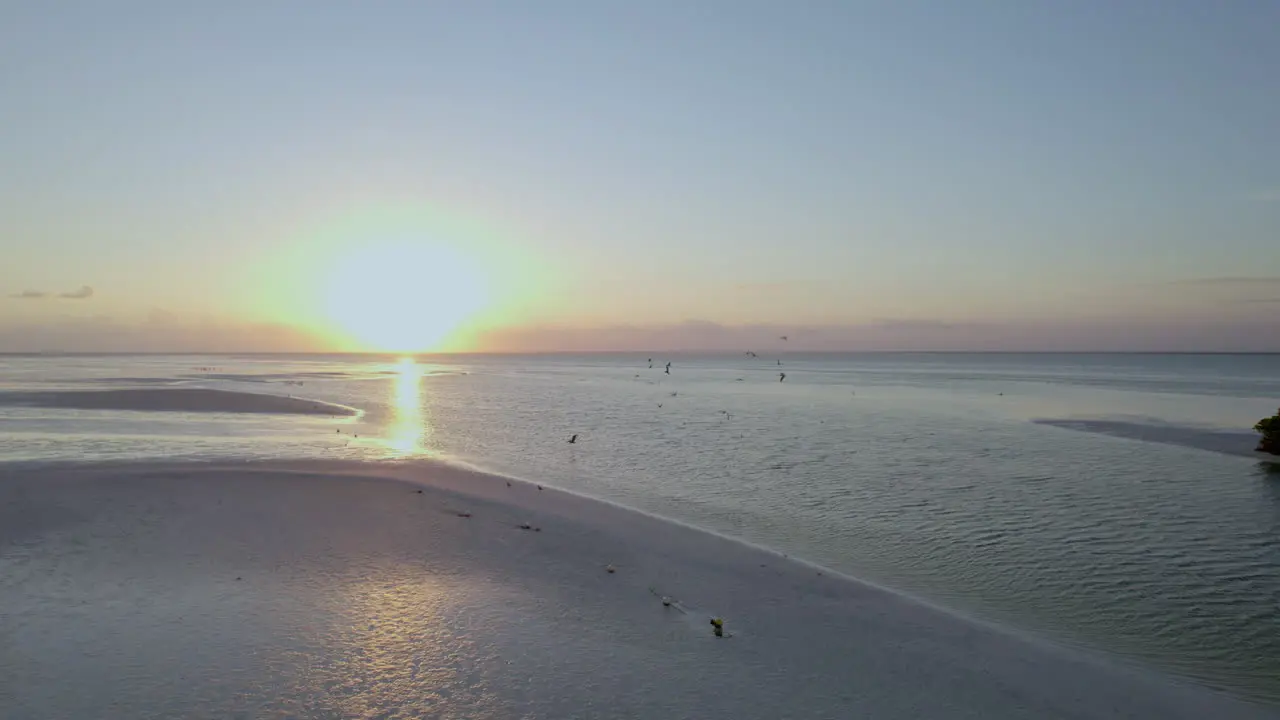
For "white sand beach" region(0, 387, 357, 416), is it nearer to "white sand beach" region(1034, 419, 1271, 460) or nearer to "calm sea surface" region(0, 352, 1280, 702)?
"calm sea surface" region(0, 352, 1280, 702)

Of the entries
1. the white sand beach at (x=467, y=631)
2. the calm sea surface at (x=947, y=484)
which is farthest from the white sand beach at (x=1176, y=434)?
the white sand beach at (x=467, y=631)

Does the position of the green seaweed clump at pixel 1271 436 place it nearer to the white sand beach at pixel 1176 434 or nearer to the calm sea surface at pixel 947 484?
the white sand beach at pixel 1176 434

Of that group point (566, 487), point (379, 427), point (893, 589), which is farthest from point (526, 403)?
point (893, 589)

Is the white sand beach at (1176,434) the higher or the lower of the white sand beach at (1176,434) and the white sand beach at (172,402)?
the lower

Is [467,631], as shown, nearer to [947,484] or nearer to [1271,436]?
[947,484]

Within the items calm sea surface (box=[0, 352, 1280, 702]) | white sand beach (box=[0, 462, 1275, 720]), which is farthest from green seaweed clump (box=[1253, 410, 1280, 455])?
white sand beach (box=[0, 462, 1275, 720])

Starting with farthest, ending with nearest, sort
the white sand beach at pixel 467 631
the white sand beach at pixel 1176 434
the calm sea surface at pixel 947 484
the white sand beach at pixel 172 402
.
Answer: the white sand beach at pixel 172 402, the white sand beach at pixel 1176 434, the calm sea surface at pixel 947 484, the white sand beach at pixel 467 631

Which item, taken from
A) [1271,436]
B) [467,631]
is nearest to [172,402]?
[467,631]

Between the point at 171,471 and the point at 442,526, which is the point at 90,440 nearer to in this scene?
the point at 171,471
